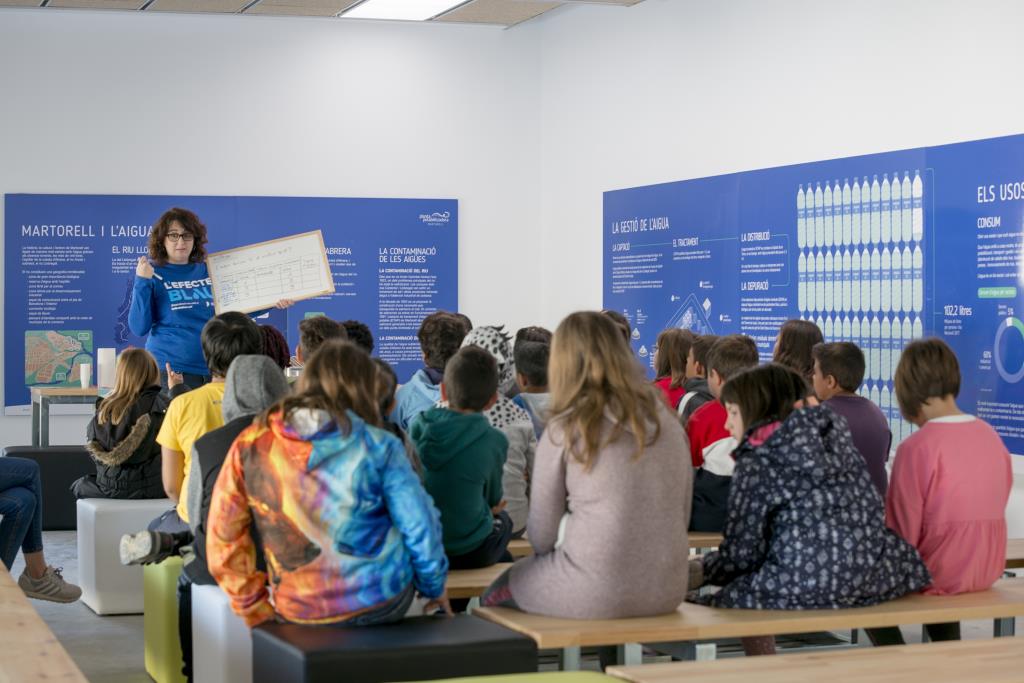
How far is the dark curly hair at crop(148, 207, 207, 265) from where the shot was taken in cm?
698

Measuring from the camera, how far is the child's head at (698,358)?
591 centimetres

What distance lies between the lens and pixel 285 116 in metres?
10.3

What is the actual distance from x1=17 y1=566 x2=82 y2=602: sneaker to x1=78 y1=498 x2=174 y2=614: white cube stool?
0.37ft

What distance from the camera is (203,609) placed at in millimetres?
4211

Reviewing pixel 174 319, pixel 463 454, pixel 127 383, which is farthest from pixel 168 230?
pixel 463 454

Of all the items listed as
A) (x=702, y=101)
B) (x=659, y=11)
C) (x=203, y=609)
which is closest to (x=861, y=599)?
(x=203, y=609)

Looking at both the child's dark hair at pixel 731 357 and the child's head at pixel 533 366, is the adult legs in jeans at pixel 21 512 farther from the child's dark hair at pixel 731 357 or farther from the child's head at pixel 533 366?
the child's dark hair at pixel 731 357

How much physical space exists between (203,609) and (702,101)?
218 inches

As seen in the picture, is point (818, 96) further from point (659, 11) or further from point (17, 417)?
point (17, 417)

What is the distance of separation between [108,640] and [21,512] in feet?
2.21

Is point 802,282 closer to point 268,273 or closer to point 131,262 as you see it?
point 268,273

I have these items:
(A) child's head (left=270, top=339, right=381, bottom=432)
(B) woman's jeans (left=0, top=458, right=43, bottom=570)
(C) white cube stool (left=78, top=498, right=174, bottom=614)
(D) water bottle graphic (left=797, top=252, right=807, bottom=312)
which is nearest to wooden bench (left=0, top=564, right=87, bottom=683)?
(A) child's head (left=270, top=339, right=381, bottom=432)

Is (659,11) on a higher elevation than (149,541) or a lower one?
higher

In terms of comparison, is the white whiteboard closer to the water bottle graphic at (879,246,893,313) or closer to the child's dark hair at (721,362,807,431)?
the water bottle graphic at (879,246,893,313)
